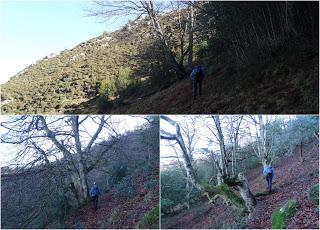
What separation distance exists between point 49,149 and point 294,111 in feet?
12.4

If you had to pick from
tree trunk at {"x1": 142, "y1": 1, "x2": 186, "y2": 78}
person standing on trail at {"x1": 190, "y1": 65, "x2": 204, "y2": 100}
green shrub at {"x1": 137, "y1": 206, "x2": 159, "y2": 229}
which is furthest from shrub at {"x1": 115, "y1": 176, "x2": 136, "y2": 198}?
tree trunk at {"x1": 142, "y1": 1, "x2": 186, "y2": 78}

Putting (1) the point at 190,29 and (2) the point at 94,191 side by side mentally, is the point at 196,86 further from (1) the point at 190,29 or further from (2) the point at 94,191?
(2) the point at 94,191

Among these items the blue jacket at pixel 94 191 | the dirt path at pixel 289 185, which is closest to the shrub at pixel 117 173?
the blue jacket at pixel 94 191

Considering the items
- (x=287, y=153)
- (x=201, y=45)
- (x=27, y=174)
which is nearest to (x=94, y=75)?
(x=201, y=45)

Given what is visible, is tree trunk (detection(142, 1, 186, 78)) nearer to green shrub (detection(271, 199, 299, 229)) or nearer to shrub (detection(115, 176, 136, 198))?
shrub (detection(115, 176, 136, 198))

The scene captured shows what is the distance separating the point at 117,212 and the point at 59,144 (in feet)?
4.41

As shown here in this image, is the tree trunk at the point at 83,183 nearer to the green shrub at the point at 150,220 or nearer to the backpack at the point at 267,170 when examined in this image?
the green shrub at the point at 150,220

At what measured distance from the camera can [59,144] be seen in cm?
676

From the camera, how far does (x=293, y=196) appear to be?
625cm

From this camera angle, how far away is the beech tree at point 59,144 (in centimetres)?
675

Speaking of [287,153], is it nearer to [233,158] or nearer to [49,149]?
[233,158]

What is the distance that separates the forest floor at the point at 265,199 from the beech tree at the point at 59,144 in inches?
55.0

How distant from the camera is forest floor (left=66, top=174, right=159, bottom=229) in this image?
6574mm

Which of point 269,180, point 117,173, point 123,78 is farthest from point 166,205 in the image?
point 123,78
